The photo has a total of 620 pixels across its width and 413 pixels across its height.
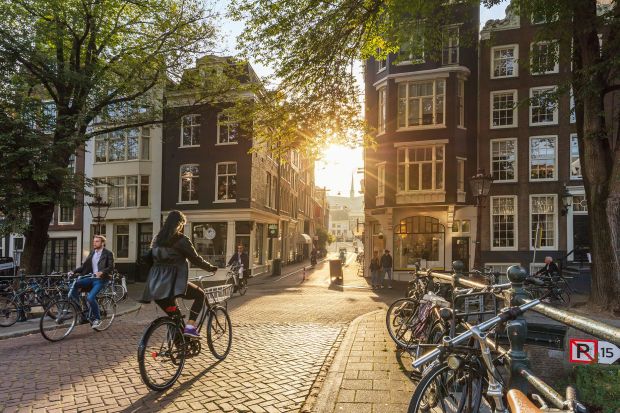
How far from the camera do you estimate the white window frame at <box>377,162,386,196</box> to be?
2447cm

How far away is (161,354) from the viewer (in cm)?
522

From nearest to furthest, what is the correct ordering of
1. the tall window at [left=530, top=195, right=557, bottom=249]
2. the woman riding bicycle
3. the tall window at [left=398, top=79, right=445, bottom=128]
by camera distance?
the woman riding bicycle
the tall window at [left=530, top=195, right=557, bottom=249]
the tall window at [left=398, top=79, right=445, bottom=128]

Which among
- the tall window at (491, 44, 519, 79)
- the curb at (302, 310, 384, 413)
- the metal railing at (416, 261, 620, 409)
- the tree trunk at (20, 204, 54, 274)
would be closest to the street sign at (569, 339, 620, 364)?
the metal railing at (416, 261, 620, 409)

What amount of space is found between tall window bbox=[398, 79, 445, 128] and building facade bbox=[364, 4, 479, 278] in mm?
54

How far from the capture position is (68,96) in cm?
1603

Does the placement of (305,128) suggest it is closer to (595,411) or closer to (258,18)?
(258,18)

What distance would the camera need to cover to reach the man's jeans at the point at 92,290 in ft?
29.0

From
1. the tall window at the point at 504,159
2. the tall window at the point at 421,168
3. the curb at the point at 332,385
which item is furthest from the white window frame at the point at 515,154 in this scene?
the curb at the point at 332,385

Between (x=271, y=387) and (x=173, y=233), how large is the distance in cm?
236

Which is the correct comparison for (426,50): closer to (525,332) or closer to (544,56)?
(544,56)

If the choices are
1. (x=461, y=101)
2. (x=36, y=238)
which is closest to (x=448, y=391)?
(x=36, y=238)

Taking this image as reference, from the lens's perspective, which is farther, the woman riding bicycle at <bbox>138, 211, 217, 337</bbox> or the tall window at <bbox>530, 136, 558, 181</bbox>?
the tall window at <bbox>530, 136, 558, 181</bbox>

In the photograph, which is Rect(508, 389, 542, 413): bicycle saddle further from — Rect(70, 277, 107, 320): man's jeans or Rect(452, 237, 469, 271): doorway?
Rect(452, 237, 469, 271): doorway

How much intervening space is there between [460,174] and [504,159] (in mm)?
3096
